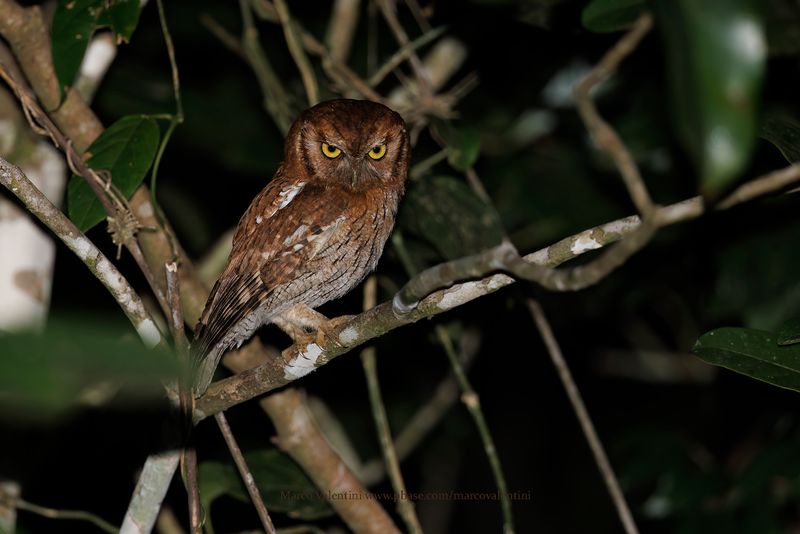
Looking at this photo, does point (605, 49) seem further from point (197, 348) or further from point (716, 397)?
point (197, 348)

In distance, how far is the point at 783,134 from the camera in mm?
2229

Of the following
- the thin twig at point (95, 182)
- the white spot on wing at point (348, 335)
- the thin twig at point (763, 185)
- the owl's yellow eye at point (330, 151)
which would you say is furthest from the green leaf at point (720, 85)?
the owl's yellow eye at point (330, 151)

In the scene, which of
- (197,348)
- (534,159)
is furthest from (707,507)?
(197,348)

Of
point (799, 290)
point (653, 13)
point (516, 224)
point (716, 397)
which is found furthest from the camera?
point (716, 397)

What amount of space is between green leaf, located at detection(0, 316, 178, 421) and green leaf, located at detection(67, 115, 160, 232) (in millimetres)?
1924

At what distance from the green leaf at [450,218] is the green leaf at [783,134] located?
43.7 inches

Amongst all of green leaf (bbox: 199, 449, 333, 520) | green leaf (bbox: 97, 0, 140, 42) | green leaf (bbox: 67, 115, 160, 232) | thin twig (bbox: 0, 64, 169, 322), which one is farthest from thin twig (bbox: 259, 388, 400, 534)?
green leaf (bbox: 97, 0, 140, 42)

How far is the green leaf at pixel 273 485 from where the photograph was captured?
3.14 metres

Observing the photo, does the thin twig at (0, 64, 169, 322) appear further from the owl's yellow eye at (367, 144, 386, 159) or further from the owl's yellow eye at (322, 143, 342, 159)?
the owl's yellow eye at (367, 144, 386, 159)

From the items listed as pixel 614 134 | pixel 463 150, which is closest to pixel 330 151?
pixel 463 150

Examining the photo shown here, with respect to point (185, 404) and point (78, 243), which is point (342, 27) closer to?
point (78, 243)

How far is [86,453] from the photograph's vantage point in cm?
405

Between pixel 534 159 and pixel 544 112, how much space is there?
32cm

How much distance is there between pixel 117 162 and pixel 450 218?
4.23ft
